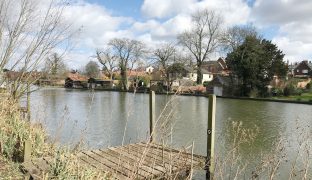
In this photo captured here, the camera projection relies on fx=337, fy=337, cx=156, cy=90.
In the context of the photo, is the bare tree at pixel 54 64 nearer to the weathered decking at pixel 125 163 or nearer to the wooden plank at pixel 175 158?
the weathered decking at pixel 125 163

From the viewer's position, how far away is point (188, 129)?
57.1 feet

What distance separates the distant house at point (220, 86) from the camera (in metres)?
53.8

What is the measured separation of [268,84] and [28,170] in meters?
47.3

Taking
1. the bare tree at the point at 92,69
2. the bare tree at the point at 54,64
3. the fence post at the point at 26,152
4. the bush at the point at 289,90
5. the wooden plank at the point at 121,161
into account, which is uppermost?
the bare tree at the point at 92,69

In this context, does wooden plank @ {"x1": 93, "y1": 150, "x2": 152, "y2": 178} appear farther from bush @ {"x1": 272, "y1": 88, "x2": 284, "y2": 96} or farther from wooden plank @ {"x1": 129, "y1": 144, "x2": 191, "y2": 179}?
bush @ {"x1": 272, "y1": 88, "x2": 284, "y2": 96}

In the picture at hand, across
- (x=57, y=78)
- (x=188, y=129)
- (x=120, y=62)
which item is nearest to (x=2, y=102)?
(x=57, y=78)

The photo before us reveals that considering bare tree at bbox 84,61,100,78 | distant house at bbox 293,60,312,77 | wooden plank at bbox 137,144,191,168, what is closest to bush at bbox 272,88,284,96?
distant house at bbox 293,60,312,77

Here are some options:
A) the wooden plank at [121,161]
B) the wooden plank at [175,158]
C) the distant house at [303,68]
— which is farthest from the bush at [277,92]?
the wooden plank at [121,161]

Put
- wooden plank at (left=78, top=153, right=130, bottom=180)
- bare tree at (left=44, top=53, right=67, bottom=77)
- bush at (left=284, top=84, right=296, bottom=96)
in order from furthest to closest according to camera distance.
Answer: bush at (left=284, top=84, right=296, bottom=96) < bare tree at (left=44, top=53, right=67, bottom=77) < wooden plank at (left=78, top=153, right=130, bottom=180)

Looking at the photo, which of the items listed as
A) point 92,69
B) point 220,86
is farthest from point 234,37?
point 92,69

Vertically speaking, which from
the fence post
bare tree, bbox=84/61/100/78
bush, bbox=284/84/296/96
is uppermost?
bare tree, bbox=84/61/100/78

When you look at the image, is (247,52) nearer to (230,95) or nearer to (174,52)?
(230,95)

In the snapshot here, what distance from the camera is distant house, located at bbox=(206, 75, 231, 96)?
53.8m

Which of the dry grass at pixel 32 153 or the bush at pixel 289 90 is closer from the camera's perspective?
the dry grass at pixel 32 153
